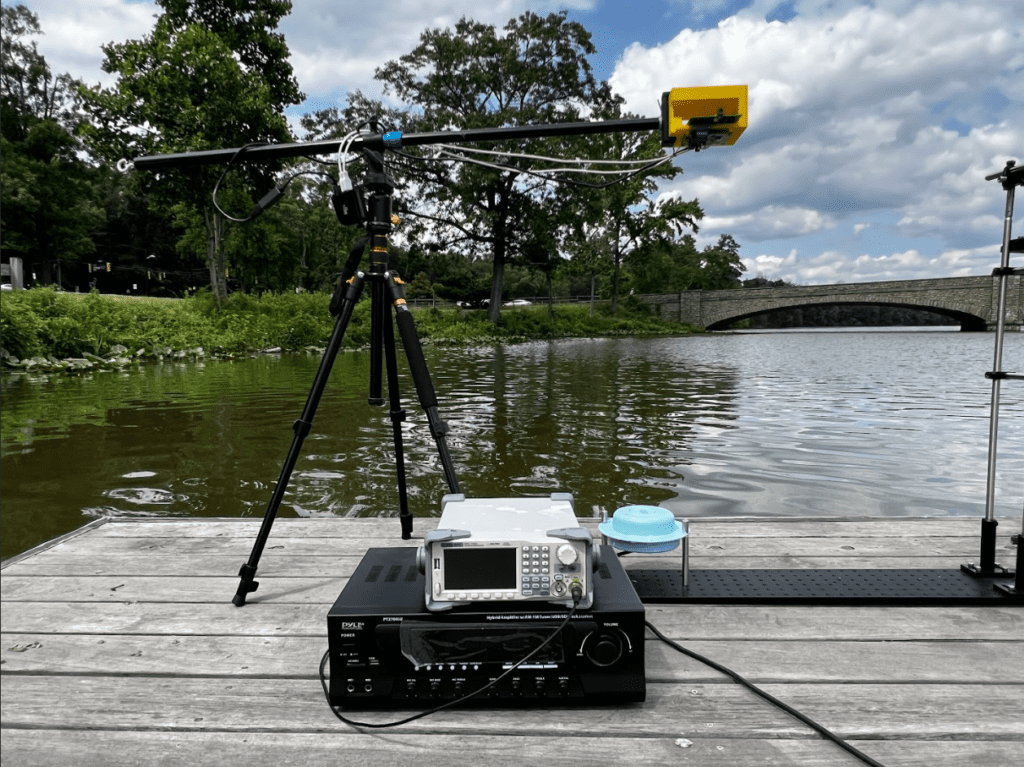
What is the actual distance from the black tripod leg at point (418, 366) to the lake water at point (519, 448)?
93 cm

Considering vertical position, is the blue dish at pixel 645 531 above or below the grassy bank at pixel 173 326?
below

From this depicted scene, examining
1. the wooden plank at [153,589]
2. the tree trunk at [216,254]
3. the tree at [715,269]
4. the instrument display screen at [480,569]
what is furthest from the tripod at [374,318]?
the tree at [715,269]

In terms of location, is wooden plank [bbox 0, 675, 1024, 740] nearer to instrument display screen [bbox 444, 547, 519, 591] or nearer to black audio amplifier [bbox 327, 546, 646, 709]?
black audio amplifier [bbox 327, 546, 646, 709]

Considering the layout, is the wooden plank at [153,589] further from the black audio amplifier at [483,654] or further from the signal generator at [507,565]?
the signal generator at [507,565]

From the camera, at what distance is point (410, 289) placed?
158 feet

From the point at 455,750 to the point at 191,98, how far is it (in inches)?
923

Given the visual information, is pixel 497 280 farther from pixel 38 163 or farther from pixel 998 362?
pixel 998 362

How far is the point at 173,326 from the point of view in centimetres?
2006

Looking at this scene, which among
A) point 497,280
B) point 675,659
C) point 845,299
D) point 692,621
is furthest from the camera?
point 845,299

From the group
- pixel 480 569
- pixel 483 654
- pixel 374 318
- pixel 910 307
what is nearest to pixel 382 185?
pixel 374 318

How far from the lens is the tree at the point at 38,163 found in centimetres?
2902

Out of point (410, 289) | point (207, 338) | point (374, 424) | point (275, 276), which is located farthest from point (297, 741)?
point (410, 289)

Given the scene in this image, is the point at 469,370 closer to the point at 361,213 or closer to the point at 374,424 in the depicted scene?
the point at 374,424

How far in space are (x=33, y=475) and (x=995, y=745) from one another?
6.99 metres
